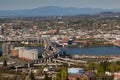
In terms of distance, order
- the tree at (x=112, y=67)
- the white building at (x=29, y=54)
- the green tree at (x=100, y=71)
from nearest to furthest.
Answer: the green tree at (x=100, y=71)
the tree at (x=112, y=67)
the white building at (x=29, y=54)

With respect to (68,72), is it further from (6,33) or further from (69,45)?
(6,33)

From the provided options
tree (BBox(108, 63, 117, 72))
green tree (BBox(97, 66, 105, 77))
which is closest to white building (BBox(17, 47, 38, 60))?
tree (BBox(108, 63, 117, 72))

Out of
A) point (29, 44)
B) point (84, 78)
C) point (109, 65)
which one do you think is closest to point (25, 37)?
point (29, 44)

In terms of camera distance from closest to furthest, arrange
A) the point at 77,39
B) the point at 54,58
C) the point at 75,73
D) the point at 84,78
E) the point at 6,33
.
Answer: the point at 84,78 < the point at 75,73 < the point at 54,58 < the point at 77,39 < the point at 6,33

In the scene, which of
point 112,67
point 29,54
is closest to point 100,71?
point 112,67

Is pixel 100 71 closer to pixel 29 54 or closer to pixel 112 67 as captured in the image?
pixel 112 67

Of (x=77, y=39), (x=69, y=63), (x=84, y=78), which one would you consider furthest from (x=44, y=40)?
(x=84, y=78)

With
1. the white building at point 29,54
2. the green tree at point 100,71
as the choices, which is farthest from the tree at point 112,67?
the white building at point 29,54

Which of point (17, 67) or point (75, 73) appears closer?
point (75, 73)

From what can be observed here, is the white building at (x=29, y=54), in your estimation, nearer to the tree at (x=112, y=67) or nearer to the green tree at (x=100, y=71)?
the tree at (x=112, y=67)

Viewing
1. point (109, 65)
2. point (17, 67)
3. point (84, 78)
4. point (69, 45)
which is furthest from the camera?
point (69, 45)

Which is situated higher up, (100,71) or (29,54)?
(100,71)
